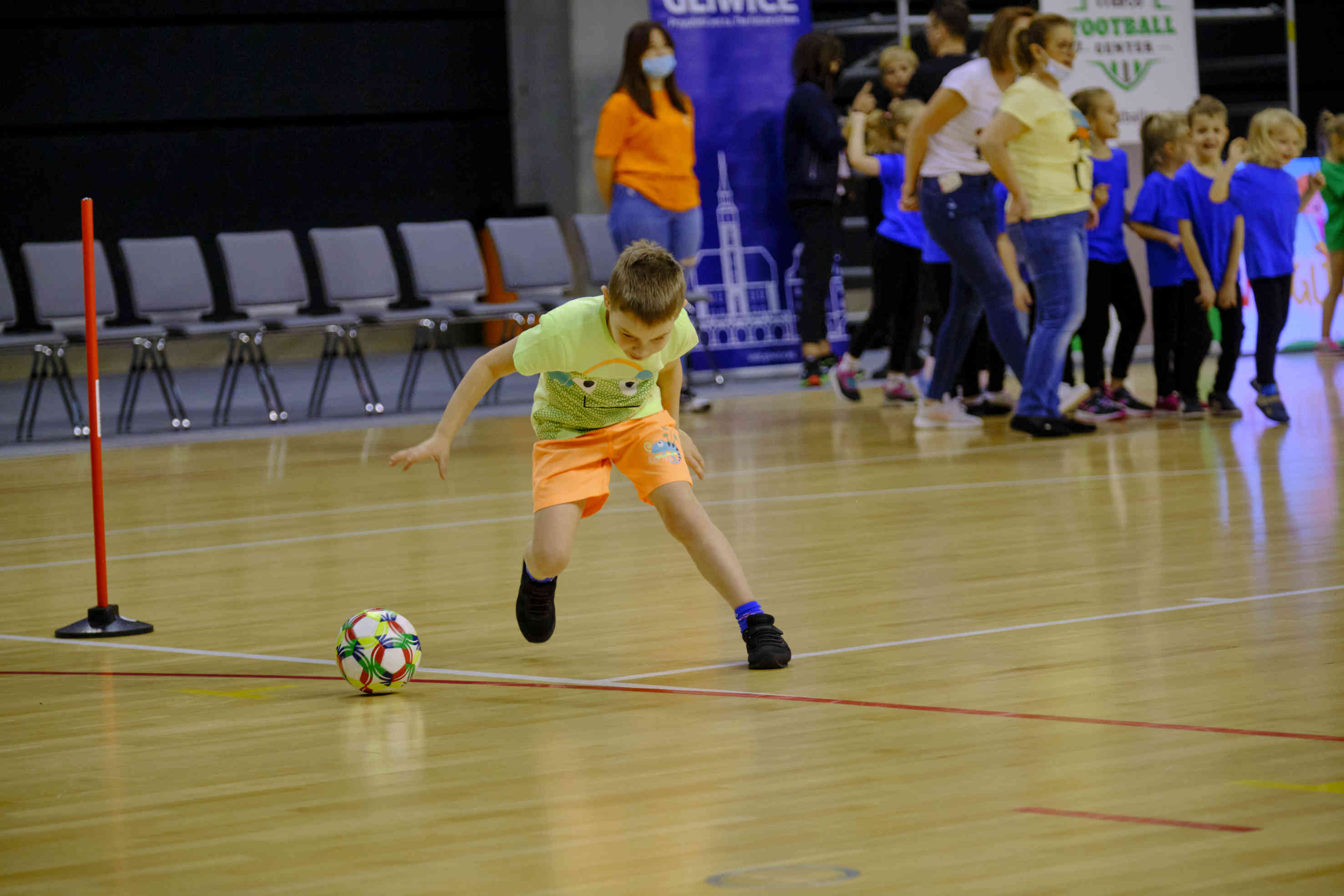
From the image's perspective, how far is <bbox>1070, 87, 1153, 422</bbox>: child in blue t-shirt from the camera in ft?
28.6

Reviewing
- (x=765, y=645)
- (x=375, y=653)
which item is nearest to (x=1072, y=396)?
(x=765, y=645)

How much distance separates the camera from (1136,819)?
240cm

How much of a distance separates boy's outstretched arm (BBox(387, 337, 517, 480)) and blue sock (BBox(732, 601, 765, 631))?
67 centimetres

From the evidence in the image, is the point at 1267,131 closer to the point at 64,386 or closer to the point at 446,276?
the point at 446,276

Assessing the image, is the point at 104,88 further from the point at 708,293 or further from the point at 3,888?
the point at 3,888

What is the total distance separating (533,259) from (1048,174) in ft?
13.6

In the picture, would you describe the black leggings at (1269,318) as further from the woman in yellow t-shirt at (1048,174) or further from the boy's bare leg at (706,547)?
the boy's bare leg at (706,547)

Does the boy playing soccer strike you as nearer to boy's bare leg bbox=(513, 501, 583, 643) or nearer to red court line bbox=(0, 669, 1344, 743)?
boy's bare leg bbox=(513, 501, 583, 643)

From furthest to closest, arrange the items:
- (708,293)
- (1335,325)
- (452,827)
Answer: (1335,325)
(708,293)
(452,827)

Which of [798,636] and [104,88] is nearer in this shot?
[798,636]

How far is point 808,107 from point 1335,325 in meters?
4.17

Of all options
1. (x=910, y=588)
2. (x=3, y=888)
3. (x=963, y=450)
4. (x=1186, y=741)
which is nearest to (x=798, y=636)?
(x=910, y=588)

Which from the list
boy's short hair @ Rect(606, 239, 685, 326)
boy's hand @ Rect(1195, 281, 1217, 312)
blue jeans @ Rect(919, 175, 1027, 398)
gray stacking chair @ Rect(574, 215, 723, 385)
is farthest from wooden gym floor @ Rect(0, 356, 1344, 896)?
gray stacking chair @ Rect(574, 215, 723, 385)

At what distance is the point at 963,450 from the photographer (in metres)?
7.56
